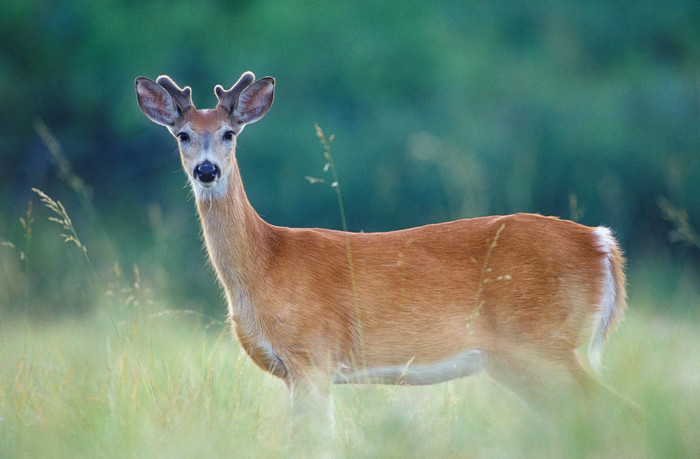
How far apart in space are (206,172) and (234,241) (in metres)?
0.38

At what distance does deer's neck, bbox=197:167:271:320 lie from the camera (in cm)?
420

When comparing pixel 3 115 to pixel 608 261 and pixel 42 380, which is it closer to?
pixel 42 380

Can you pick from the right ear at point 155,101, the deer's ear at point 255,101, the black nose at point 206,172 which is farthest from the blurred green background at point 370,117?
the black nose at point 206,172

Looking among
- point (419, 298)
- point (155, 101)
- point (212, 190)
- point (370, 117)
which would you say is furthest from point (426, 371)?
point (370, 117)

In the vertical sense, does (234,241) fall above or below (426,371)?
above

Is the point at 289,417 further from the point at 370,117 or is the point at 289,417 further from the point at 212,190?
the point at 370,117

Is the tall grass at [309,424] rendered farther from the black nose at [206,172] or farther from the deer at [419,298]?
the black nose at [206,172]

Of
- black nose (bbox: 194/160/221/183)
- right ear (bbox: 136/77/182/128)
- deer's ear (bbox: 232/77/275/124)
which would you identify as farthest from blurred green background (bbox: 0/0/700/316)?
black nose (bbox: 194/160/221/183)

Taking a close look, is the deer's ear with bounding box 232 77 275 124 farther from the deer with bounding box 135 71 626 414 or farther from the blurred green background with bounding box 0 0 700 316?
the blurred green background with bounding box 0 0 700 316

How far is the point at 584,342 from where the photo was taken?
4129 mm

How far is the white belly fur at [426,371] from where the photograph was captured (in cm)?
415

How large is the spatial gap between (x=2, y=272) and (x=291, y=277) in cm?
290

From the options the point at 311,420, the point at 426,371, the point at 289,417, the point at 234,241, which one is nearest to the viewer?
the point at 311,420

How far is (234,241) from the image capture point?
430cm
